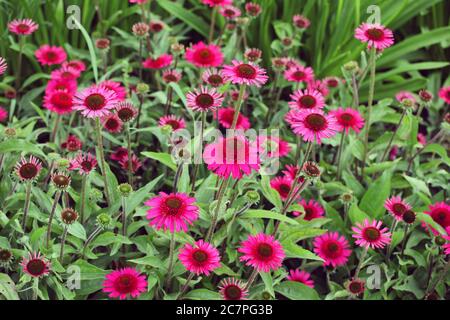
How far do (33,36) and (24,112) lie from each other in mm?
376

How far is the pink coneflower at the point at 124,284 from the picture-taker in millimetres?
1505

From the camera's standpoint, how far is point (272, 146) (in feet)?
5.90

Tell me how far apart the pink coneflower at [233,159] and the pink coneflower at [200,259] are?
23 centimetres

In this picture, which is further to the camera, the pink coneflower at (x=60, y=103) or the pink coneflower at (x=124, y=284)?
the pink coneflower at (x=60, y=103)

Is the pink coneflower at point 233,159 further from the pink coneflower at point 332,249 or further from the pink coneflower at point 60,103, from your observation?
the pink coneflower at point 60,103

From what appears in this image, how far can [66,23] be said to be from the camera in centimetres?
251

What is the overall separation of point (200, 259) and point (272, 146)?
1.60ft

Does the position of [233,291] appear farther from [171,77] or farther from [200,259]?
[171,77]

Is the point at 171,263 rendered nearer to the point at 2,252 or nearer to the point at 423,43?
the point at 2,252

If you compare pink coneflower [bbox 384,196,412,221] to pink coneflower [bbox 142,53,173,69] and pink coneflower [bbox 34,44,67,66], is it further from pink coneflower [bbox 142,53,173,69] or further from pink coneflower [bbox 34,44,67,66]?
pink coneflower [bbox 34,44,67,66]

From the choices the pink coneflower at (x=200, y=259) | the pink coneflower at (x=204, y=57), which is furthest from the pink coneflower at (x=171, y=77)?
the pink coneflower at (x=200, y=259)

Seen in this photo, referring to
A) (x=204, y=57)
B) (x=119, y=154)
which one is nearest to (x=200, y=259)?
(x=119, y=154)

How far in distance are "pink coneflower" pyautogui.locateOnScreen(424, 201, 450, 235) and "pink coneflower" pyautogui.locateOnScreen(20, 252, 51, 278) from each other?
109 cm
